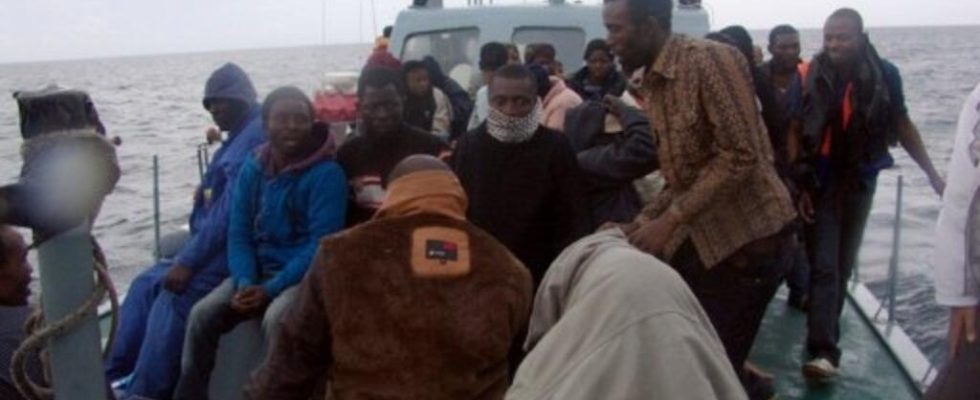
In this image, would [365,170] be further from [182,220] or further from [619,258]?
[182,220]

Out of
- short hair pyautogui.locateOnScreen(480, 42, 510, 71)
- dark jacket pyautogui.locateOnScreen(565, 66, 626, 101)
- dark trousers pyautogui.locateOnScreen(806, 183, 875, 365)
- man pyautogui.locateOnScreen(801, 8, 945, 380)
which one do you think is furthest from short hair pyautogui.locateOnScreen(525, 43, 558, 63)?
dark trousers pyautogui.locateOnScreen(806, 183, 875, 365)

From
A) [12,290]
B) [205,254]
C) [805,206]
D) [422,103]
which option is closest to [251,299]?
[205,254]

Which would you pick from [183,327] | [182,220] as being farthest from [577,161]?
[182,220]

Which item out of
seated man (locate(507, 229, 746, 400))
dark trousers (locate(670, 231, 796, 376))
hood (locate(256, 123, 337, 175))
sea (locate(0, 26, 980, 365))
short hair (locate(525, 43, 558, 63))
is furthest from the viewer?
sea (locate(0, 26, 980, 365))

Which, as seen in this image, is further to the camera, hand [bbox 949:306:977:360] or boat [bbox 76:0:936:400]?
boat [bbox 76:0:936:400]

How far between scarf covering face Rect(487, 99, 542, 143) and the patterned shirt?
0.77 meters

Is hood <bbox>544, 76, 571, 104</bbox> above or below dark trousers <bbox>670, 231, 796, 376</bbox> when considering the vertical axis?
above

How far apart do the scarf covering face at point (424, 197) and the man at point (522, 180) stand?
1.03m

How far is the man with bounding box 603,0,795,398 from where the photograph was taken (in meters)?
3.28

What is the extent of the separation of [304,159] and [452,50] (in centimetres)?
530

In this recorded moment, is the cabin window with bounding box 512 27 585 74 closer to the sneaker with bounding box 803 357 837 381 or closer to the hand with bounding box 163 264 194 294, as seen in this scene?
the sneaker with bounding box 803 357 837 381

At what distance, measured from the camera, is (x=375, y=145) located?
4703 mm

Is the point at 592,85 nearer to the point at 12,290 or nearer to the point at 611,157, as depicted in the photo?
the point at 611,157

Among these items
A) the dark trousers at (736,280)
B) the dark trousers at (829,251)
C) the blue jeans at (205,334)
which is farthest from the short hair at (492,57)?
the dark trousers at (736,280)
